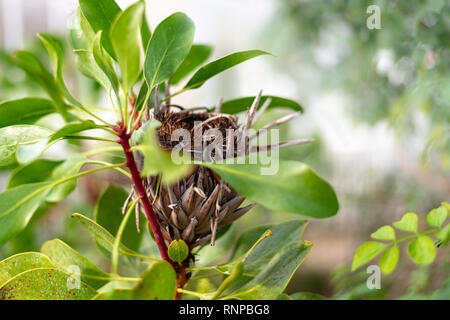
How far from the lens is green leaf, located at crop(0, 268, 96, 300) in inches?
11.5

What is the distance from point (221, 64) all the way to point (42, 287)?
26 cm

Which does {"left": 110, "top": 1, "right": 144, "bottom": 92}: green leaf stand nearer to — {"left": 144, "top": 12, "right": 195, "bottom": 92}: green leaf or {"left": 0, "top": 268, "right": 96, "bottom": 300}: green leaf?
{"left": 144, "top": 12, "right": 195, "bottom": 92}: green leaf

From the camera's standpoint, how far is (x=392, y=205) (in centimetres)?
145

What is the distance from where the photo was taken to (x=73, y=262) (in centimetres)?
32

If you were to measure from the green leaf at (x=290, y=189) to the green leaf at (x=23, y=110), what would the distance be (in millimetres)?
214

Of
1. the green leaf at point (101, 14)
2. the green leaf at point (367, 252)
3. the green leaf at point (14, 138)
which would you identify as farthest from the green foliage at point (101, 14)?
the green leaf at point (367, 252)

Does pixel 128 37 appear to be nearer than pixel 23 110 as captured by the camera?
Yes

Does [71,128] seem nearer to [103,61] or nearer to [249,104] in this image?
[103,61]

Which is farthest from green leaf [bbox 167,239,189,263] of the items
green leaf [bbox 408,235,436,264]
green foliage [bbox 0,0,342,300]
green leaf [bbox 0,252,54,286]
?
green leaf [bbox 408,235,436,264]

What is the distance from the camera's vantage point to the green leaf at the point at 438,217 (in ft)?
1.11

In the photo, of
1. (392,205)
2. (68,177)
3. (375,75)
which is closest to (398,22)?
(375,75)

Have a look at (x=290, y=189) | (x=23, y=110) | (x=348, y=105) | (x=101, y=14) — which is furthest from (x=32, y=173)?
(x=348, y=105)

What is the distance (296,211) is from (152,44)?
201 mm

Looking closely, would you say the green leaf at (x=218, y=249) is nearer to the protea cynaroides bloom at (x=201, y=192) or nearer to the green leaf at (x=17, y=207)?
the protea cynaroides bloom at (x=201, y=192)
